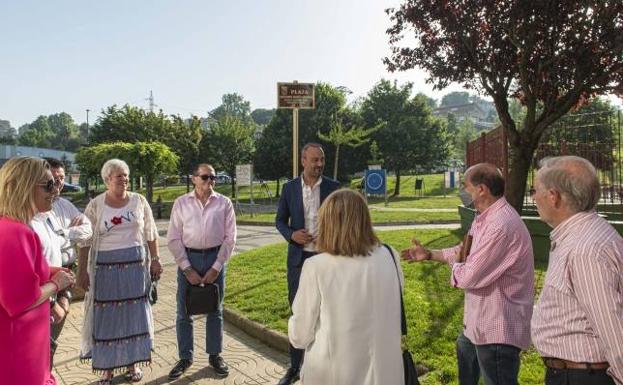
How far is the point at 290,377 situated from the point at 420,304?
2.23 metres

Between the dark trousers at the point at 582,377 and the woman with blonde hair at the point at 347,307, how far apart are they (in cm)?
77

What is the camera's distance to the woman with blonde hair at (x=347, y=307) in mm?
2508

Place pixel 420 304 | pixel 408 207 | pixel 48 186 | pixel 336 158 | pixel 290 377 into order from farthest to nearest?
pixel 336 158
pixel 408 207
pixel 420 304
pixel 290 377
pixel 48 186

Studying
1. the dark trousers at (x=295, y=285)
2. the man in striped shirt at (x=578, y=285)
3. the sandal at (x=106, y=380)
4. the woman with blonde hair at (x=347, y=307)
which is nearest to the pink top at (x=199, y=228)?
the dark trousers at (x=295, y=285)

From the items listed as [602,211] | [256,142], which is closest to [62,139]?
[256,142]

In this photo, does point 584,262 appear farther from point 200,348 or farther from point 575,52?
point 575,52

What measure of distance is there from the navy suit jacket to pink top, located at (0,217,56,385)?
2.42m

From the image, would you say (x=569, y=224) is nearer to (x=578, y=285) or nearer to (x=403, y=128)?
(x=578, y=285)

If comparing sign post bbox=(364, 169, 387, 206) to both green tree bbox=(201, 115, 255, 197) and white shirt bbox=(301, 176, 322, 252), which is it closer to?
green tree bbox=(201, 115, 255, 197)

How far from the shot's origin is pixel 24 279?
2.40 meters

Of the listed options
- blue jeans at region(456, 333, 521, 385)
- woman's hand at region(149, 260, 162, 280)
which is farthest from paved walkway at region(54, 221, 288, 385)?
blue jeans at region(456, 333, 521, 385)

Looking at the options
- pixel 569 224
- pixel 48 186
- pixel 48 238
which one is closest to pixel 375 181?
pixel 48 238

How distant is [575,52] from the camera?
7539 millimetres

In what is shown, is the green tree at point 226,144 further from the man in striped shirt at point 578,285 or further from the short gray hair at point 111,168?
the man in striped shirt at point 578,285
